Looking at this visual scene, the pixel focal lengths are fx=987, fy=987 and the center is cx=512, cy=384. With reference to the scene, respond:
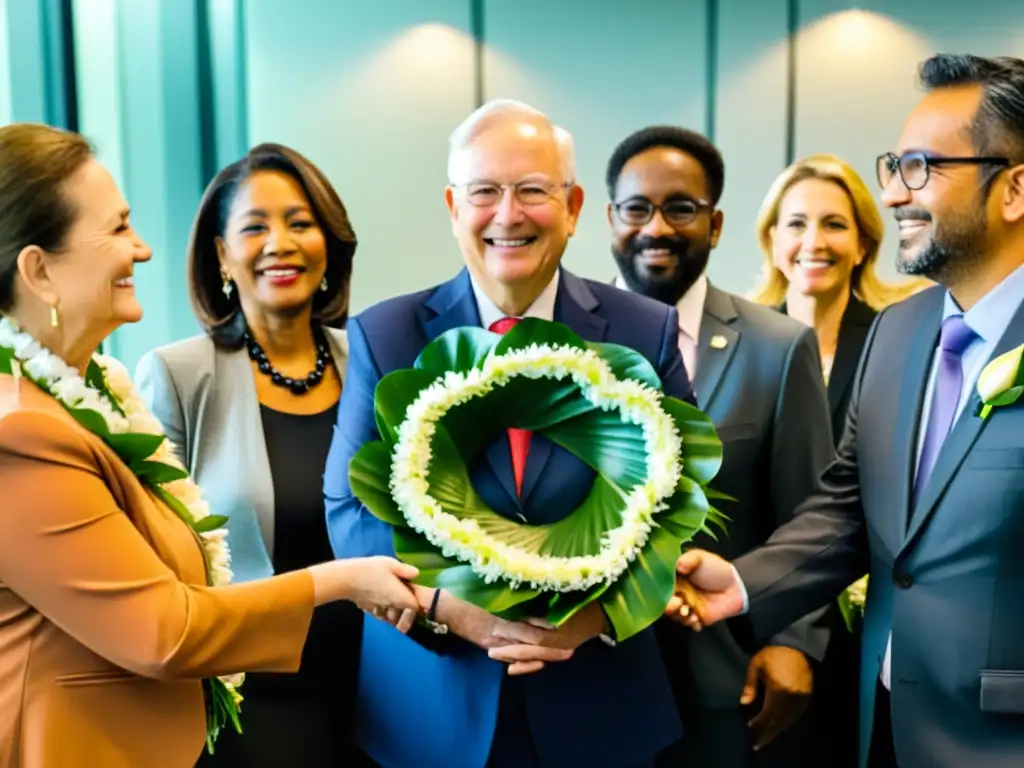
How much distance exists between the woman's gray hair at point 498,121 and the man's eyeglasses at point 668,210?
606 mm

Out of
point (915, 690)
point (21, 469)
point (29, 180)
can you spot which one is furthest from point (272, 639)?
point (915, 690)

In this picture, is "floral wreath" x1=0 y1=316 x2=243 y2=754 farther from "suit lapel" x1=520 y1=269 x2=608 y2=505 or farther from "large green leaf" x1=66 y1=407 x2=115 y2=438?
→ "suit lapel" x1=520 y1=269 x2=608 y2=505

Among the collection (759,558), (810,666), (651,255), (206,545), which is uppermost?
(651,255)

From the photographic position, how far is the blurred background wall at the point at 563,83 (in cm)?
408

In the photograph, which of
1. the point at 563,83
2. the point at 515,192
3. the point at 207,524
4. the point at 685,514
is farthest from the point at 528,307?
the point at 563,83

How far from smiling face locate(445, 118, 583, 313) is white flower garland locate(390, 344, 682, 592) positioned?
343mm

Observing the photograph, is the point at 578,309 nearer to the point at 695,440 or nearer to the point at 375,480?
the point at 695,440

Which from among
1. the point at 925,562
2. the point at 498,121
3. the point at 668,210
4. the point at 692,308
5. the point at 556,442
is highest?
the point at 498,121

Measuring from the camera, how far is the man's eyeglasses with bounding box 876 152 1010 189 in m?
1.63

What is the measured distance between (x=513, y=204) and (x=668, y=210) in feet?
2.50

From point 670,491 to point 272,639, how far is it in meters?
0.62

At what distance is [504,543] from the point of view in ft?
4.66

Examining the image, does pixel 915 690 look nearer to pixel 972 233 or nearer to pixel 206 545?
pixel 972 233

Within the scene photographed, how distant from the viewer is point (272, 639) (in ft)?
4.75
